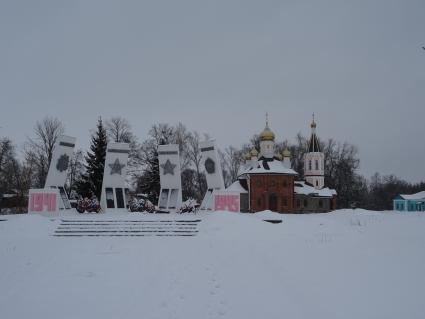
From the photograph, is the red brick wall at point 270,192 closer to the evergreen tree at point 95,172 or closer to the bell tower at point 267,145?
the bell tower at point 267,145

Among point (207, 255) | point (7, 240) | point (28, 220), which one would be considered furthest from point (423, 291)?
point (28, 220)

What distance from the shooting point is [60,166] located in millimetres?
25000

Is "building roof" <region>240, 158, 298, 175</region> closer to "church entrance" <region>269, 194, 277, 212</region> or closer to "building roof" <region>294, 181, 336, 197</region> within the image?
"church entrance" <region>269, 194, 277, 212</region>

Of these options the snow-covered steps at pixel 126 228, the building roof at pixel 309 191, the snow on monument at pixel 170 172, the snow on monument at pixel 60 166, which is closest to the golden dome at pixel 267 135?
the building roof at pixel 309 191

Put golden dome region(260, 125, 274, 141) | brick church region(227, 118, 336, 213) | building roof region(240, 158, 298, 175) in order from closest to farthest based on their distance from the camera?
building roof region(240, 158, 298, 175) → brick church region(227, 118, 336, 213) → golden dome region(260, 125, 274, 141)

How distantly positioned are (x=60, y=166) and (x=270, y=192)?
2249 centimetres

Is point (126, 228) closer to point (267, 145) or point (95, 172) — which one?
point (95, 172)

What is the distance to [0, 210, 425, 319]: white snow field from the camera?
6793mm

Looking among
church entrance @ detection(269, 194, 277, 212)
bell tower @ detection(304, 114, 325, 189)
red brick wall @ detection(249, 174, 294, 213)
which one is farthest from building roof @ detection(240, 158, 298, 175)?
bell tower @ detection(304, 114, 325, 189)

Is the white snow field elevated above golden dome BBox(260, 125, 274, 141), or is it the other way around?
golden dome BBox(260, 125, 274, 141)

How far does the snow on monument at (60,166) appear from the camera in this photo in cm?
2466

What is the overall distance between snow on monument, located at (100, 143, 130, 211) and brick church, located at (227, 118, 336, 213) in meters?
16.3

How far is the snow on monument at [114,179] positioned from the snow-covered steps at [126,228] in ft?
20.6

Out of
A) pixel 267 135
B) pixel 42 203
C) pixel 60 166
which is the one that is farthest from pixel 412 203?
pixel 42 203
